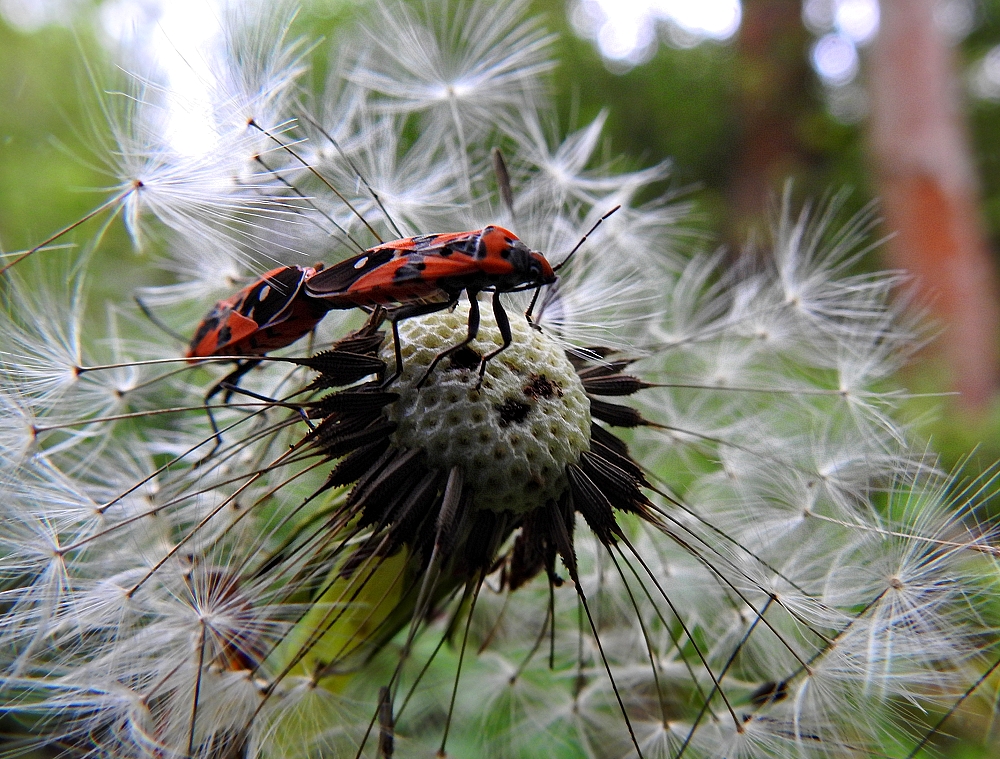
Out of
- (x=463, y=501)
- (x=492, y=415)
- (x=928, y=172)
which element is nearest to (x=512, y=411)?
(x=492, y=415)

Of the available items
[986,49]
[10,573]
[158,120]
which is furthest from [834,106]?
[10,573]

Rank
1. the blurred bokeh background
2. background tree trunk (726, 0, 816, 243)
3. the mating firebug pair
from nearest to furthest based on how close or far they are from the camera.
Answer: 1. the mating firebug pair
2. the blurred bokeh background
3. background tree trunk (726, 0, 816, 243)

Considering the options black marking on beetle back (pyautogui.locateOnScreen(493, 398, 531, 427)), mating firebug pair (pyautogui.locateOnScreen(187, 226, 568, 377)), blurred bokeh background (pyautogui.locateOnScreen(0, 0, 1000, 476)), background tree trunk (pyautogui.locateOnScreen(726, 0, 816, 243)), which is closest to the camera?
mating firebug pair (pyautogui.locateOnScreen(187, 226, 568, 377))

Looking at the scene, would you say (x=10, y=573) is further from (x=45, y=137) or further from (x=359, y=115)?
(x=45, y=137)

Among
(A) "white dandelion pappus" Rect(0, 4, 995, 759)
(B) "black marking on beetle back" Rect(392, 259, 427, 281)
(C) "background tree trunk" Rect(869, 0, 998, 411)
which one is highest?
(C) "background tree trunk" Rect(869, 0, 998, 411)

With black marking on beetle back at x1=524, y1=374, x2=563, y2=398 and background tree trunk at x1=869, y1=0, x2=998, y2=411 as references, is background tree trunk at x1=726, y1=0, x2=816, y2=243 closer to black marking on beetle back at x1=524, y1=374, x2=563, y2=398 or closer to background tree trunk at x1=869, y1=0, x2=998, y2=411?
background tree trunk at x1=869, y1=0, x2=998, y2=411

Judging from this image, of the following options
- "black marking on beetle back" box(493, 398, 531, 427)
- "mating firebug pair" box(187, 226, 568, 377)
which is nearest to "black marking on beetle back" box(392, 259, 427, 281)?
"mating firebug pair" box(187, 226, 568, 377)

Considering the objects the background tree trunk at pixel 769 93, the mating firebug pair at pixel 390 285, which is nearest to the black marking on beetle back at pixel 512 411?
the mating firebug pair at pixel 390 285
